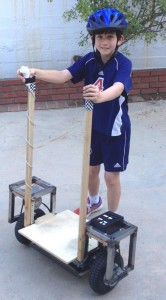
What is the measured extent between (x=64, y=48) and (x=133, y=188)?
2575mm

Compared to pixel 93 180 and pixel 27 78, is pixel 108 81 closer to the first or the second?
pixel 27 78

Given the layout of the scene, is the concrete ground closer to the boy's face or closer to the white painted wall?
the white painted wall

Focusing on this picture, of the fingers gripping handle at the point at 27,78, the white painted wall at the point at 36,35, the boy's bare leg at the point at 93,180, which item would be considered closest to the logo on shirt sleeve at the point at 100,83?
the fingers gripping handle at the point at 27,78

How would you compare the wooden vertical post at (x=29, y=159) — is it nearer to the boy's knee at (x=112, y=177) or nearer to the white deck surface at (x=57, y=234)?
the white deck surface at (x=57, y=234)

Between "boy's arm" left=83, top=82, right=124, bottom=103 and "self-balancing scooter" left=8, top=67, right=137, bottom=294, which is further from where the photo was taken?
"self-balancing scooter" left=8, top=67, right=137, bottom=294

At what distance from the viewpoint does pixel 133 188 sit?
12.6 feet

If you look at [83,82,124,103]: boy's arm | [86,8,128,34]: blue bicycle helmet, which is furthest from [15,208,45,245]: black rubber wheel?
[86,8,128,34]: blue bicycle helmet

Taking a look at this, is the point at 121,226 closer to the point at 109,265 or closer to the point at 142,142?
the point at 109,265

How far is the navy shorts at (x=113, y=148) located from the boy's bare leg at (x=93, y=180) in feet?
0.77

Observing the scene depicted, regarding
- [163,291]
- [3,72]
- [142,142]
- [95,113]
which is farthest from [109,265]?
[3,72]

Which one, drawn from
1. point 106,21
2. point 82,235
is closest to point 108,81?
point 106,21

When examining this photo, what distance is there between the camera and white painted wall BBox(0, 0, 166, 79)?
554 centimetres

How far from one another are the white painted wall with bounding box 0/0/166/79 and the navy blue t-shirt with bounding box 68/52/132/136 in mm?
2878

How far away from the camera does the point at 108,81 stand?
278cm
